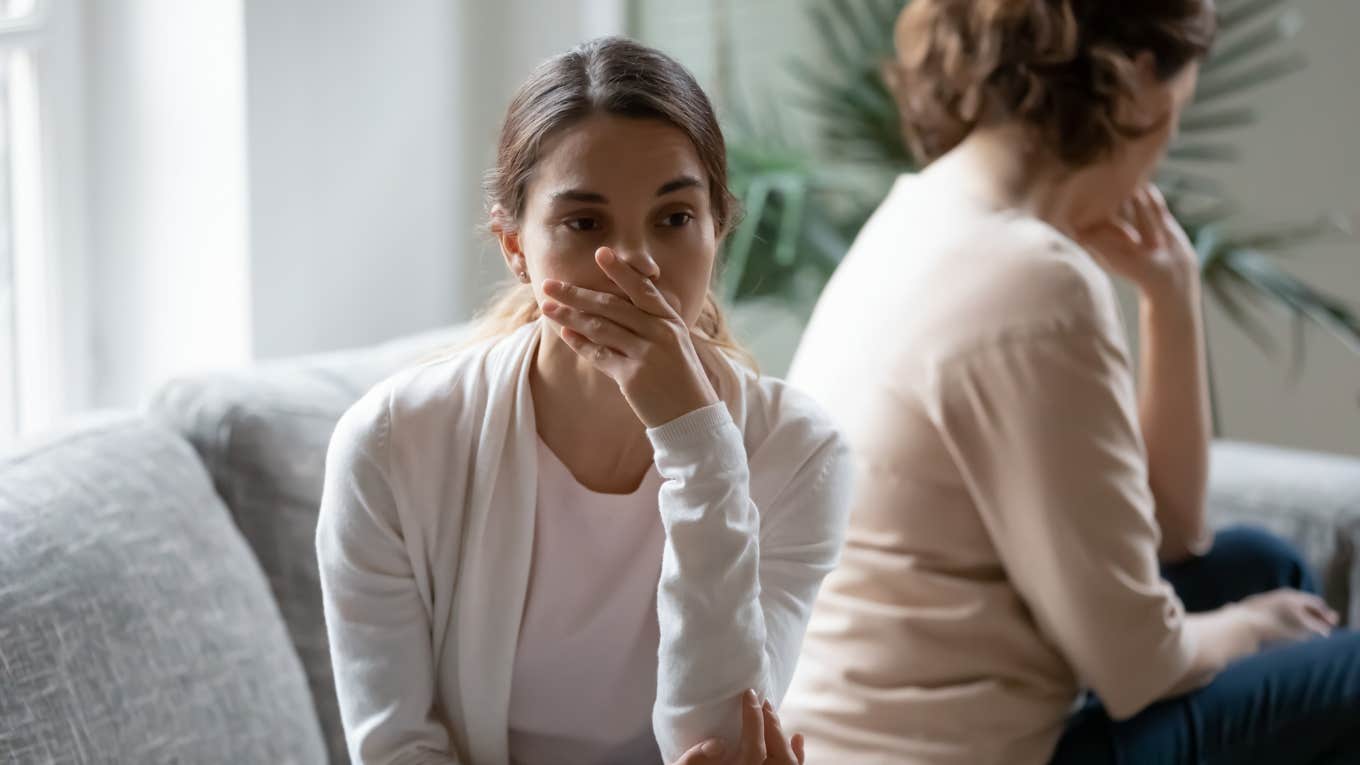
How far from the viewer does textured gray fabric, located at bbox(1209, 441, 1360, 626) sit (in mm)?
1802

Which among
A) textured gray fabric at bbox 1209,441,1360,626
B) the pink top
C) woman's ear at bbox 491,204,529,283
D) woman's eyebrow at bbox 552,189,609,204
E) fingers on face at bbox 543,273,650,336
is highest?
woman's eyebrow at bbox 552,189,609,204

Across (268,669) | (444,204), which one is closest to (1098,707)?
(268,669)

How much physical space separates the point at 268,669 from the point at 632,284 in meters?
0.62

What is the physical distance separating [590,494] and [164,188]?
3.73 ft

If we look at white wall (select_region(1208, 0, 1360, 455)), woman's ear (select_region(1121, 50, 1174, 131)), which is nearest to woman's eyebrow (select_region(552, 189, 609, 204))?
woman's ear (select_region(1121, 50, 1174, 131))

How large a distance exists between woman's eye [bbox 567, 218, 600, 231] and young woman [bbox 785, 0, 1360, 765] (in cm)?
53

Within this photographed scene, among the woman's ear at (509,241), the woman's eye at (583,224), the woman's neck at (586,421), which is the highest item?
the woman's eye at (583,224)

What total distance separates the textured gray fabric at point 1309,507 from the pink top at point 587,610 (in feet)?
3.71

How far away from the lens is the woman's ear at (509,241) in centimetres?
99

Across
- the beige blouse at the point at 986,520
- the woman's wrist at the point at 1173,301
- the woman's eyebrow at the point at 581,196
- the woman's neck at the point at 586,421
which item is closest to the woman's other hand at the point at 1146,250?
the woman's wrist at the point at 1173,301

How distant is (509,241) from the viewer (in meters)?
1.00

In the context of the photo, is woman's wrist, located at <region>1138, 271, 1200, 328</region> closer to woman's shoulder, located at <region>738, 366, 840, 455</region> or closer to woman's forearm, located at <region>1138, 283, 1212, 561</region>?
woman's forearm, located at <region>1138, 283, 1212, 561</region>

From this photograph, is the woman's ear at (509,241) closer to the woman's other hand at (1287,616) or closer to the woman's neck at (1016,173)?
the woman's neck at (1016,173)

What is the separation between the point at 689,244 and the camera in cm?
93
